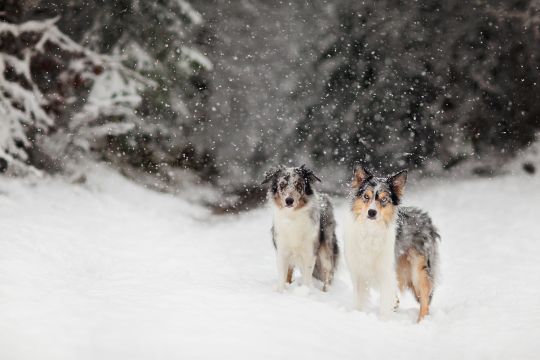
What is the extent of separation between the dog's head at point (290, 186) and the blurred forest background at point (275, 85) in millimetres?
6395

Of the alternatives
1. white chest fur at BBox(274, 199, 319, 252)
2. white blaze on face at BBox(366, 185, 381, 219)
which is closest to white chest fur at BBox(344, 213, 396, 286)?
white blaze on face at BBox(366, 185, 381, 219)

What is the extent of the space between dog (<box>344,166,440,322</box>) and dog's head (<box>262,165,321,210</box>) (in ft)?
2.70

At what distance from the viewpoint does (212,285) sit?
7883mm

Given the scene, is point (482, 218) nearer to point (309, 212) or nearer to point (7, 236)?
point (309, 212)

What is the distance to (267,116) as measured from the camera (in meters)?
15.4

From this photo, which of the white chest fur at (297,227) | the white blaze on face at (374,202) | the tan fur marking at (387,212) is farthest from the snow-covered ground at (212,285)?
the white blaze on face at (374,202)

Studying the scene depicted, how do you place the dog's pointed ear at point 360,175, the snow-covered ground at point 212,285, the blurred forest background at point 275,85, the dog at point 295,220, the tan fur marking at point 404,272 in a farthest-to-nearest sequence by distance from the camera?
1. the blurred forest background at point 275,85
2. the dog at point 295,220
3. the tan fur marking at point 404,272
4. the dog's pointed ear at point 360,175
5. the snow-covered ground at point 212,285

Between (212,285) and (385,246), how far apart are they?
2424 mm

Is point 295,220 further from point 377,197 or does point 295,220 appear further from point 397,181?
point 397,181

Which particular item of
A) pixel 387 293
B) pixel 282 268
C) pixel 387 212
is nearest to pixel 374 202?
pixel 387 212

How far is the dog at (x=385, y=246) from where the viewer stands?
7129 mm

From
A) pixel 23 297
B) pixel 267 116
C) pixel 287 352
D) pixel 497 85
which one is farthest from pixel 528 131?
pixel 23 297

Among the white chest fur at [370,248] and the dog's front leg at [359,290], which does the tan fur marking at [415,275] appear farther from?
the dog's front leg at [359,290]

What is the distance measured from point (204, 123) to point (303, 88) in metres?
2.84
